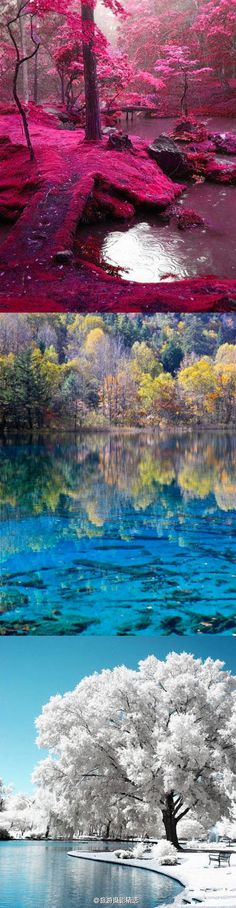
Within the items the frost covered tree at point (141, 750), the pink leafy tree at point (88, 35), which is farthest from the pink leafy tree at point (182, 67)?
the frost covered tree at point (141, 750)

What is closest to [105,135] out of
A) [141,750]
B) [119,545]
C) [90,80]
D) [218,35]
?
[90,80]

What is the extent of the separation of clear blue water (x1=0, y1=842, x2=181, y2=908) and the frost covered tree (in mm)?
344

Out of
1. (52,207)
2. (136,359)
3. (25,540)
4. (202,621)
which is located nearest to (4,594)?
(25,540)

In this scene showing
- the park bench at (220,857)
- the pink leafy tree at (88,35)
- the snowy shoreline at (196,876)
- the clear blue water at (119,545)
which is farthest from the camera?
the park bench at (220,857)

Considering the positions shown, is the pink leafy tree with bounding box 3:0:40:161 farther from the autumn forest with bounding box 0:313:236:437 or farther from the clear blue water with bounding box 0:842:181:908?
the clear blue water with bounding box 0:842:181:908

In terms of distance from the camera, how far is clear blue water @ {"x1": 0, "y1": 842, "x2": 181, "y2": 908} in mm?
4191

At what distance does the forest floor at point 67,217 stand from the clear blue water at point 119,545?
77 cm

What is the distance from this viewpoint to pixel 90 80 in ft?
14.6

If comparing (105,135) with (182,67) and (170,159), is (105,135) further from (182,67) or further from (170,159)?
(182,67)

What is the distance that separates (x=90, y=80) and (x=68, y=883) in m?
3.86

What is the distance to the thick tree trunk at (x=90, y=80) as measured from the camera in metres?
4.38

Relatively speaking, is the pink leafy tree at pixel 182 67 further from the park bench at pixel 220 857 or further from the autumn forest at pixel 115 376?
the park bench at pixel 220 857

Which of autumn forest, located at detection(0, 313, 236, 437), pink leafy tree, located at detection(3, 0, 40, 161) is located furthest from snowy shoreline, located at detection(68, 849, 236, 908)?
pink leafy tree, located at detection(3, 0, 40, 161)

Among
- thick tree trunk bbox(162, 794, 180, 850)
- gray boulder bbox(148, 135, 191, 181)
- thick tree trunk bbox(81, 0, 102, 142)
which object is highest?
thick tree trunk bbox(81, 0, 102, 142)
